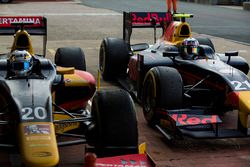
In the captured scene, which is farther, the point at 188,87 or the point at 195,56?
the point at 195,56

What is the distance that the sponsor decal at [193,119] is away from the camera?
648 cm

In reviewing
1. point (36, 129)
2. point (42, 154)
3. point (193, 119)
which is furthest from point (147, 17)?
point (42, 154)

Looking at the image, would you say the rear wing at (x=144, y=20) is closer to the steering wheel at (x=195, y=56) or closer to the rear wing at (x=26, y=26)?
the rear wing at (x=26, y=26)

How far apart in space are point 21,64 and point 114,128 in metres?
1.41

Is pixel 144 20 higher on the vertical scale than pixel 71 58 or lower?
higher

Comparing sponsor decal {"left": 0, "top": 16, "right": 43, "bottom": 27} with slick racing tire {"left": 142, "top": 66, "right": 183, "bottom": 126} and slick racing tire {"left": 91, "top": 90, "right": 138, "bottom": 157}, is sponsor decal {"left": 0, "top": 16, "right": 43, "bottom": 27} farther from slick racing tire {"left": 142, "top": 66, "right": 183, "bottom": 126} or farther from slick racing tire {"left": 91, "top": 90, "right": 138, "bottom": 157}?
slick racing tire {"left": 91, "top": 90, "right": 138, "bottom": 157}

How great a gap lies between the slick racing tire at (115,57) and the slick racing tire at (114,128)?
5.06 metres

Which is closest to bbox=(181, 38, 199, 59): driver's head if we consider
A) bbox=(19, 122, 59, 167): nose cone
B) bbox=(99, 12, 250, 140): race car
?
bbox=(99, 12, 250, 140): race car

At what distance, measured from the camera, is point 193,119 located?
656 cm

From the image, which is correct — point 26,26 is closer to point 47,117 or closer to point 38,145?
point 47,117

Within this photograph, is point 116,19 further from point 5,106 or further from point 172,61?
point 5,106

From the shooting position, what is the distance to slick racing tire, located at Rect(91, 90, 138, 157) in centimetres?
513

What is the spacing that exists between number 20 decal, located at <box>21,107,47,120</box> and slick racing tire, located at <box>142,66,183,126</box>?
2236 mm

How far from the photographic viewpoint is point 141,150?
5.15 metres
